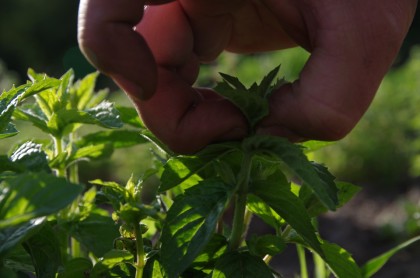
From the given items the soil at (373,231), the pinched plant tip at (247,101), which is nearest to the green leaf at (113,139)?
the pinched plant tip at (247,101)

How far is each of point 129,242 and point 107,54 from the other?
305mm

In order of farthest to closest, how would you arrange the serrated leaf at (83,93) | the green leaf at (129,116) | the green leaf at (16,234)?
the serrated leaf at (83,93)
the green leaf at (129,116)
the green leaf at (16,234)

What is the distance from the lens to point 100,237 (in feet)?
3.54

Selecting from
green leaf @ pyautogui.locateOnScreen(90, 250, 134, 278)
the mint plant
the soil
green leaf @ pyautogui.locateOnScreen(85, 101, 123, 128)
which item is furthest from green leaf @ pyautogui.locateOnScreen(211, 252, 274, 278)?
the soil

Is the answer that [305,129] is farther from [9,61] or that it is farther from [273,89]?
[9,61]

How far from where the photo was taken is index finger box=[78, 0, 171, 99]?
0.73 metres

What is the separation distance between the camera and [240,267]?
0.90 meters

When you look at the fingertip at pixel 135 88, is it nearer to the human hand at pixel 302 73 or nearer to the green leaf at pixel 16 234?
the human hand at pixel 302 73

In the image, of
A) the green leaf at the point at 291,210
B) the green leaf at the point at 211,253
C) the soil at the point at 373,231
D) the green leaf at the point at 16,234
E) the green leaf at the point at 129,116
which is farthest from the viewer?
the soil at the point at 373,231

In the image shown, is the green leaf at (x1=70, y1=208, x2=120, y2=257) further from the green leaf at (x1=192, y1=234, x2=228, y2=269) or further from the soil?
the soil

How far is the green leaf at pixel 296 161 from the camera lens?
768 mm

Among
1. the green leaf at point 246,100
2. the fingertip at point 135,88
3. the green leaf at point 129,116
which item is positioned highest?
the fingertip at point 135,88

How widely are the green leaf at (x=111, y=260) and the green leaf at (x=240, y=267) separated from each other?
105 millimetres

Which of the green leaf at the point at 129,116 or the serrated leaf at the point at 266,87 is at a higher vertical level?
the serrated leaf at the point at 266,87
